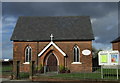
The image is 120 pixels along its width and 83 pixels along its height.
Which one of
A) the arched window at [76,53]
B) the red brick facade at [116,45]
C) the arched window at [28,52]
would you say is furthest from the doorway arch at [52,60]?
the red brick facade at [116,45]

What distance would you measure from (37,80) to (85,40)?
42.0ft

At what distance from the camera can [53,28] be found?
111ft

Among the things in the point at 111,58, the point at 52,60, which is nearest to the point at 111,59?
the point at 111,58

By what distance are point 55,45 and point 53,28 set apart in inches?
156

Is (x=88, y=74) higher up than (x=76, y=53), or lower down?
Result: lower down

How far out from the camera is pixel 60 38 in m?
31.9

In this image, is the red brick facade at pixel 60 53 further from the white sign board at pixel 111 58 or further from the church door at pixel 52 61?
the white sign board at pixel 111 58

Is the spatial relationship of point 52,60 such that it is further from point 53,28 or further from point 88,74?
point 88,74

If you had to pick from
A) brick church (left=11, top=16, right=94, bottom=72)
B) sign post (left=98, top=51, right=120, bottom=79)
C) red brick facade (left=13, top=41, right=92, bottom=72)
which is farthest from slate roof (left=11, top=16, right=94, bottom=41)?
sign post (left=98, top=51, right=120, bottom=79)

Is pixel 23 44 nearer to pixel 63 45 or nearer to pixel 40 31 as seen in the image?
pixel 40 31

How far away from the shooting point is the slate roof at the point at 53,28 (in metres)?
32.2

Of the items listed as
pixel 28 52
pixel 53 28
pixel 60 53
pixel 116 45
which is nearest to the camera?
pixel 60 53

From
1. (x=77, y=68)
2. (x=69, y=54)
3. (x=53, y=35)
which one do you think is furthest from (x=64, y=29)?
(x=77, y=68)

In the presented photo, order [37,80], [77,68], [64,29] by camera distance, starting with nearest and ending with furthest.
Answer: [37,80] < [77,68] < [64,29]
